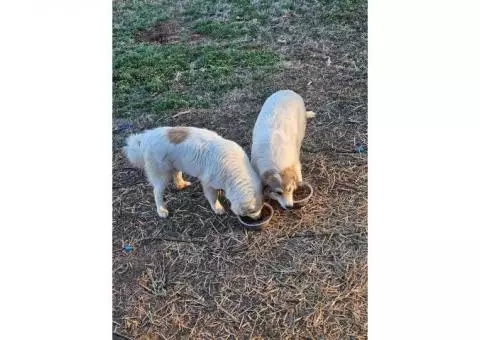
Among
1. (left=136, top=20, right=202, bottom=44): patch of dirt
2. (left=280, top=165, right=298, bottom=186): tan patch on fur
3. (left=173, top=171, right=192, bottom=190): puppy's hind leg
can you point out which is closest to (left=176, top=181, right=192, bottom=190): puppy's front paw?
(left=173, top=171, right=192, bottom=190): puppy's hind leg

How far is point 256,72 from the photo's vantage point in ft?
12.4

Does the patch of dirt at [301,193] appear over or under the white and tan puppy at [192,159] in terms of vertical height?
under

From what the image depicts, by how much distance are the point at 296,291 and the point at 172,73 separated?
1.65 meters

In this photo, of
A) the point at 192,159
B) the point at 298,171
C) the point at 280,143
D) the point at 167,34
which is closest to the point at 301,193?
the point at 298,171

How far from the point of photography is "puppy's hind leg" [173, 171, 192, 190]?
12.5 ft

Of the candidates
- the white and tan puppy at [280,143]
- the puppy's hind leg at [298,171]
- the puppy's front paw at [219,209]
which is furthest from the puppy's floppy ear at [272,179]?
the puppy's front paw at [219,209]

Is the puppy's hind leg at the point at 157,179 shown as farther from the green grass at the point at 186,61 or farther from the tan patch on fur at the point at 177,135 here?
the green grass at the point at 186,61

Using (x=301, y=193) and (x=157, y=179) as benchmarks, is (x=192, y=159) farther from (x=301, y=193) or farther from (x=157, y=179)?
(x=301, y=193)

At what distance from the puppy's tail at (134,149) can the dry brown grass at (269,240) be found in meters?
0.05

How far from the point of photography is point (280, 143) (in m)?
3.72

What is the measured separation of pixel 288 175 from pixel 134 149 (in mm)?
1014

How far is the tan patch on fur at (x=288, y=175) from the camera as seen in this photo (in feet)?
11.6

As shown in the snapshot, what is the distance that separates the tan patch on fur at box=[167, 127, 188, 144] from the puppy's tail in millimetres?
196
